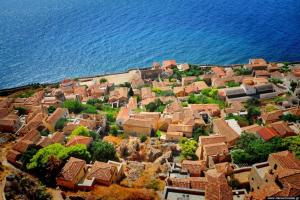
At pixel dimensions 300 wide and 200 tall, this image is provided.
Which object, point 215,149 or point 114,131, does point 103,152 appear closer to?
point 114,131

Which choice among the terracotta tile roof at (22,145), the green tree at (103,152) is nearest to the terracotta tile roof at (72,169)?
the green tree at (103,152)

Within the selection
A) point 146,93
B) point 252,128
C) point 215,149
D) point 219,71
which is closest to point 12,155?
point 215,149

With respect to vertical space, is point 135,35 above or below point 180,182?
above

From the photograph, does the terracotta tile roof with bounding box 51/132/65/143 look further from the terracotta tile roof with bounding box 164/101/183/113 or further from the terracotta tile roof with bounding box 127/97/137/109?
the terracotta tile roof with bounding box 164/101/183/113

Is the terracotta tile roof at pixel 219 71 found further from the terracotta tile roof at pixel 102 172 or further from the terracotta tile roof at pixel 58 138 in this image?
the terracotta tile roof at pixel 102 172

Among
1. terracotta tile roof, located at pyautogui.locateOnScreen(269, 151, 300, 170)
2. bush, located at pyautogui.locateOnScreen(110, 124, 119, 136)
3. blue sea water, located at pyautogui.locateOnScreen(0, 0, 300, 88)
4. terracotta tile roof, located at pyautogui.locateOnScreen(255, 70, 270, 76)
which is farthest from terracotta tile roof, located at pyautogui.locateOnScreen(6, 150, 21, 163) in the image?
terracotta tile roof, located at pyautogui.locateOnScreen(255, 70, 270, 76)

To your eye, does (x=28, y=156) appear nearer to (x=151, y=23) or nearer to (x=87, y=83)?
(x=87, y=83)
